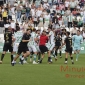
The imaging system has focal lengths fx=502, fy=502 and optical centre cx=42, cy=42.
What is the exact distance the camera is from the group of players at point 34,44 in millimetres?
27062

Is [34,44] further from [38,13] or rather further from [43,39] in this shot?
[38,13]

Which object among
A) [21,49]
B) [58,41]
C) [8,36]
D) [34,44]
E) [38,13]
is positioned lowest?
[58,41]

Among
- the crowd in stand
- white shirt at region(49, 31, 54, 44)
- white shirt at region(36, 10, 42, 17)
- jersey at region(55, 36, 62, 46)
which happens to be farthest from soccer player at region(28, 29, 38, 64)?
white shirt at region(36, 10, 42, 17)

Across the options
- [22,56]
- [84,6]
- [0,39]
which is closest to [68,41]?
[22,56]

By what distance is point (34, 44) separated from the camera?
30.6 meters

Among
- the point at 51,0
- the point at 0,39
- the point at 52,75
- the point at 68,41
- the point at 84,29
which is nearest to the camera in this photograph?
the point at 52,75

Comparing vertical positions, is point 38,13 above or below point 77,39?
above

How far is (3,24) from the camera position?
43.9 m

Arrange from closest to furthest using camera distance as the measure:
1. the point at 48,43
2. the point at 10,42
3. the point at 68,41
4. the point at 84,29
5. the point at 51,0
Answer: the point at 10,42 → the point at 68,41 → the point at 48,43 → the point at 84,29 → the point at 51,0

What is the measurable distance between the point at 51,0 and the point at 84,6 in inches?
133

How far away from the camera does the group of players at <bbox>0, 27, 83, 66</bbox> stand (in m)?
27.1

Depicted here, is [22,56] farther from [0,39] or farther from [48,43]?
[0,39]

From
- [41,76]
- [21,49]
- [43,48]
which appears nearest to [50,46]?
[43,48]

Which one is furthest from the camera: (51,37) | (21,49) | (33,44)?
(51,37)
